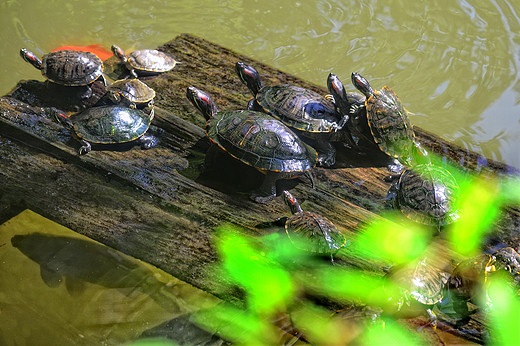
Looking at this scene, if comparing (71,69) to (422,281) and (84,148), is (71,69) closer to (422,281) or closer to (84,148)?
(84,148)

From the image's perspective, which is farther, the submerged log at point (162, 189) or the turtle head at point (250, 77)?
the turtle head at point (250, 77)

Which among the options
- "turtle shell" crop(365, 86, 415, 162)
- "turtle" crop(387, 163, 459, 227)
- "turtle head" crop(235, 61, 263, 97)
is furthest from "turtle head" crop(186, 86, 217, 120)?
"turtle" crop(387, 163, 459, 227)

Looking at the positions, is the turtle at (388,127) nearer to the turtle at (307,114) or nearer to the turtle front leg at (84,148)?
the turtle at (307,114)

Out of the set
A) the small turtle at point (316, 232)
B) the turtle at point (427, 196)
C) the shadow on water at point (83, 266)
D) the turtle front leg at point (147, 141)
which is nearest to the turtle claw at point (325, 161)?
the turtle at point (427, 196)

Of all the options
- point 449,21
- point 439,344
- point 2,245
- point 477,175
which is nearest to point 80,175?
point 2,245

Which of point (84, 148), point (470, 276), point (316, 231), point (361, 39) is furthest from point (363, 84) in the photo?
point (361, 39)

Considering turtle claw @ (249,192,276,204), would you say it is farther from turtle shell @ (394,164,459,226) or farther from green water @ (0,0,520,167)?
green water @ (0,0,520,167)
